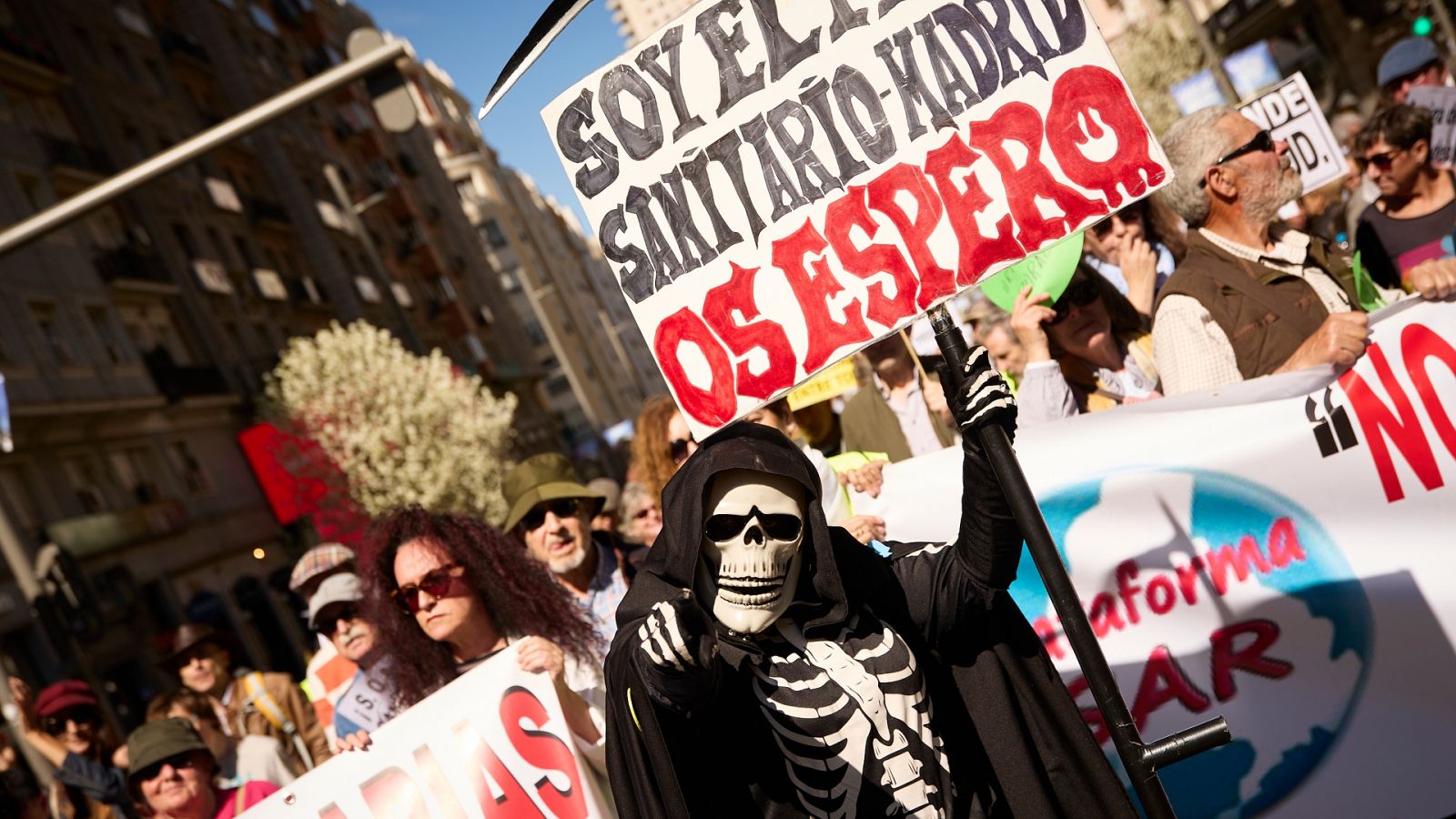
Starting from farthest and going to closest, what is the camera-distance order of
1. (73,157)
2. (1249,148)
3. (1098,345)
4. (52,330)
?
(73,157)
(52,330)
(1098,345)
(1249,148)

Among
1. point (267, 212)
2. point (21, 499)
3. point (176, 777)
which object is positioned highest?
point (267, 212)

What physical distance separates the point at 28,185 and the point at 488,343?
98.7 ft

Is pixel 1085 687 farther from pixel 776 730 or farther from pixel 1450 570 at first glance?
pixel 776 730

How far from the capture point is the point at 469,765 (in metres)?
4.07

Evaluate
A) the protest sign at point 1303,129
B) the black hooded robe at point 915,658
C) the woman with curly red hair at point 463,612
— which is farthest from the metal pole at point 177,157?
the black hooded robe at point 915,658

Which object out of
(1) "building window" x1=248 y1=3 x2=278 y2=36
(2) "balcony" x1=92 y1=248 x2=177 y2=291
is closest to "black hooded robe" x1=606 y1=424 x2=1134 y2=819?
(2) "balcony" x1=92 y1=248 x2=177 y2=291

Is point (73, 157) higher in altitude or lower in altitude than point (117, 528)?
higher

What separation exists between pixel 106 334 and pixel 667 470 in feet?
86.9

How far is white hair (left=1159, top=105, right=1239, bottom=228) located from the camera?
3.95 m

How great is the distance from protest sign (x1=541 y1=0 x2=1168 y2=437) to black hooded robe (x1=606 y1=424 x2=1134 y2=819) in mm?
299

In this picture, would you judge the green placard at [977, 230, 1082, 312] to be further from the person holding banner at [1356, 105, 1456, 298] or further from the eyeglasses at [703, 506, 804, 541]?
the person holding banner at [1356, 105, 1456, 298]

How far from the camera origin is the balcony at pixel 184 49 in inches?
1448

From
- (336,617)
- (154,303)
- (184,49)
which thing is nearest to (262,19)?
(184,49)

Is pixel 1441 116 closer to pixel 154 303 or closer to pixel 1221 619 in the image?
pixel 1221 619
